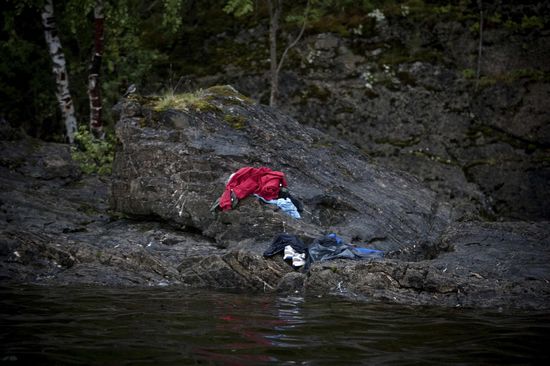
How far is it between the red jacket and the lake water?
3.31m

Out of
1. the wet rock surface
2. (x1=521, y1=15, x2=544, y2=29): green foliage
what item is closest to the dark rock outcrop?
(x1=521, y1=15, x2=544, y2=29): green foliage

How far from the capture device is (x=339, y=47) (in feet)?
69.5

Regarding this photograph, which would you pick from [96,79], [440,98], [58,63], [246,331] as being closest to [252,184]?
[246,331]

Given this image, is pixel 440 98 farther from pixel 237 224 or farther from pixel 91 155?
pixel 91 155

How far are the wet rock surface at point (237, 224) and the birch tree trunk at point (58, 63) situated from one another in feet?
10.2

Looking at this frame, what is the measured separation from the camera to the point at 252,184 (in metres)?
10.6

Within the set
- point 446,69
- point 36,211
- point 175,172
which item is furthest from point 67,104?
point 446,69

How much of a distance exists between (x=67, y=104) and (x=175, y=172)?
883cm

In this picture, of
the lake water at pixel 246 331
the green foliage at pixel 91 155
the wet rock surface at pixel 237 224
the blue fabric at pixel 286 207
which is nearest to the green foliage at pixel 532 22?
the wet rock surface at pixel 237 224

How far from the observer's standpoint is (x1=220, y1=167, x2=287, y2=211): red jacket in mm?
10539

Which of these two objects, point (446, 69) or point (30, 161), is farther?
point (446, 69)

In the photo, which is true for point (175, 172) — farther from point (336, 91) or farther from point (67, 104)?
point (336, 91)

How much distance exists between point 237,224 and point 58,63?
37.0 feet

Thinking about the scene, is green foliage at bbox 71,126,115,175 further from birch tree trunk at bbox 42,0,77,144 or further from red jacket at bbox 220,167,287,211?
red jacket at bbox 220,167,287,211
